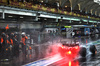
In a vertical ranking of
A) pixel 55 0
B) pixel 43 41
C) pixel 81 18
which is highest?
pixel 55 0

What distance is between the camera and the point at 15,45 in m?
19.6

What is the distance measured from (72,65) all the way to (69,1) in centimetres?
3162

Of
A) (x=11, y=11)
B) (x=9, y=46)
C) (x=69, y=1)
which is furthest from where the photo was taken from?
(x=69, y=1)

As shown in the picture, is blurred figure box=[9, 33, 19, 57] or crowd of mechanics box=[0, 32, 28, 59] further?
blurred figure box=[9, 33, 19, 57]

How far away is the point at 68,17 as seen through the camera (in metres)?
24.2

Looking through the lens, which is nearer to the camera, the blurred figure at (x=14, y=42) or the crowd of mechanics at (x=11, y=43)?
the crowd of mechanics at (x=11, y=43)

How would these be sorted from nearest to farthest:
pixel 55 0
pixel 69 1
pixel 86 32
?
pixel 55 0
pixel 69 1
pixel 86 32

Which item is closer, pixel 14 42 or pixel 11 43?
pixel 11 43

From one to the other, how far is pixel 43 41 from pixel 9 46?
10494 millimetres

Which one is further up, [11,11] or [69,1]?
[69,1]

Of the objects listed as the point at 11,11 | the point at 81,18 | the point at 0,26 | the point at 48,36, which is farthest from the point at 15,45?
the point at 81,18

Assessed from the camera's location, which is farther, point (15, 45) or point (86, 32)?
point (86, 32)

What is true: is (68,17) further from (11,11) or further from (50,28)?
(11,11)

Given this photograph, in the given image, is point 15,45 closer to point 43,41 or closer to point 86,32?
point 43,41
